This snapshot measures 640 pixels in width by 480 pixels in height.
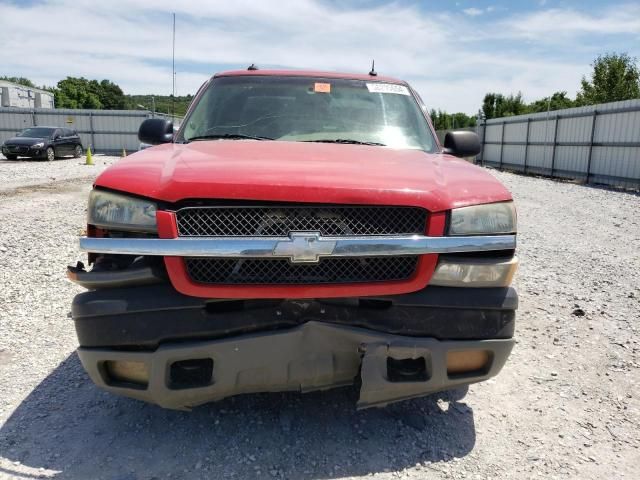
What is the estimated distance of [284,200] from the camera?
Result: 2.14 metres

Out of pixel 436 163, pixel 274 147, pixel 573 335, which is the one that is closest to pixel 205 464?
pixel 274 147

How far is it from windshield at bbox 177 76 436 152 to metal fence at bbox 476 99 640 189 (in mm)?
13754

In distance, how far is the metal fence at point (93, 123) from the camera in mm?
30797

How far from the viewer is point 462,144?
3.57 m

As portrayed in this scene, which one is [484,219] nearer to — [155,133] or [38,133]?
[155,133]

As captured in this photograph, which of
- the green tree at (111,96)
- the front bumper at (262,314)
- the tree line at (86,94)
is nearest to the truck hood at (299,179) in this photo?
the front bumper at (262,314)

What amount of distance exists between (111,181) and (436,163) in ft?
5.42

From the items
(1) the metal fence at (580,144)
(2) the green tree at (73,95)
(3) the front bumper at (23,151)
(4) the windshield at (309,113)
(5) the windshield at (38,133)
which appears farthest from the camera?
(2) the green tree at (73,95)

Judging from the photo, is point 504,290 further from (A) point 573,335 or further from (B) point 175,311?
(A) point 573,335

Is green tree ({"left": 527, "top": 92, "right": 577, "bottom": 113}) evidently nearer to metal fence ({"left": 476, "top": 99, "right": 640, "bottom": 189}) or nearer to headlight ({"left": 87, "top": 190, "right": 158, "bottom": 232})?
metal fence ({"left": 476, "top": 99, "right": 640, "bottom": 189})

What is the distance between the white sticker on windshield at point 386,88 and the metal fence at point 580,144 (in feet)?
44.2

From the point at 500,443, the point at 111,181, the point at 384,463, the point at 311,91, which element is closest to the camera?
the point at 111,181

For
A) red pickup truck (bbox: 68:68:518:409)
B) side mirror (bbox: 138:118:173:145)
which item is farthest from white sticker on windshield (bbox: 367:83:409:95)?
red pickup truck (bbox: 68:68:518:409)

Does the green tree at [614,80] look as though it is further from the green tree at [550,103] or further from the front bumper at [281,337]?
the front bumper at [281,337]
